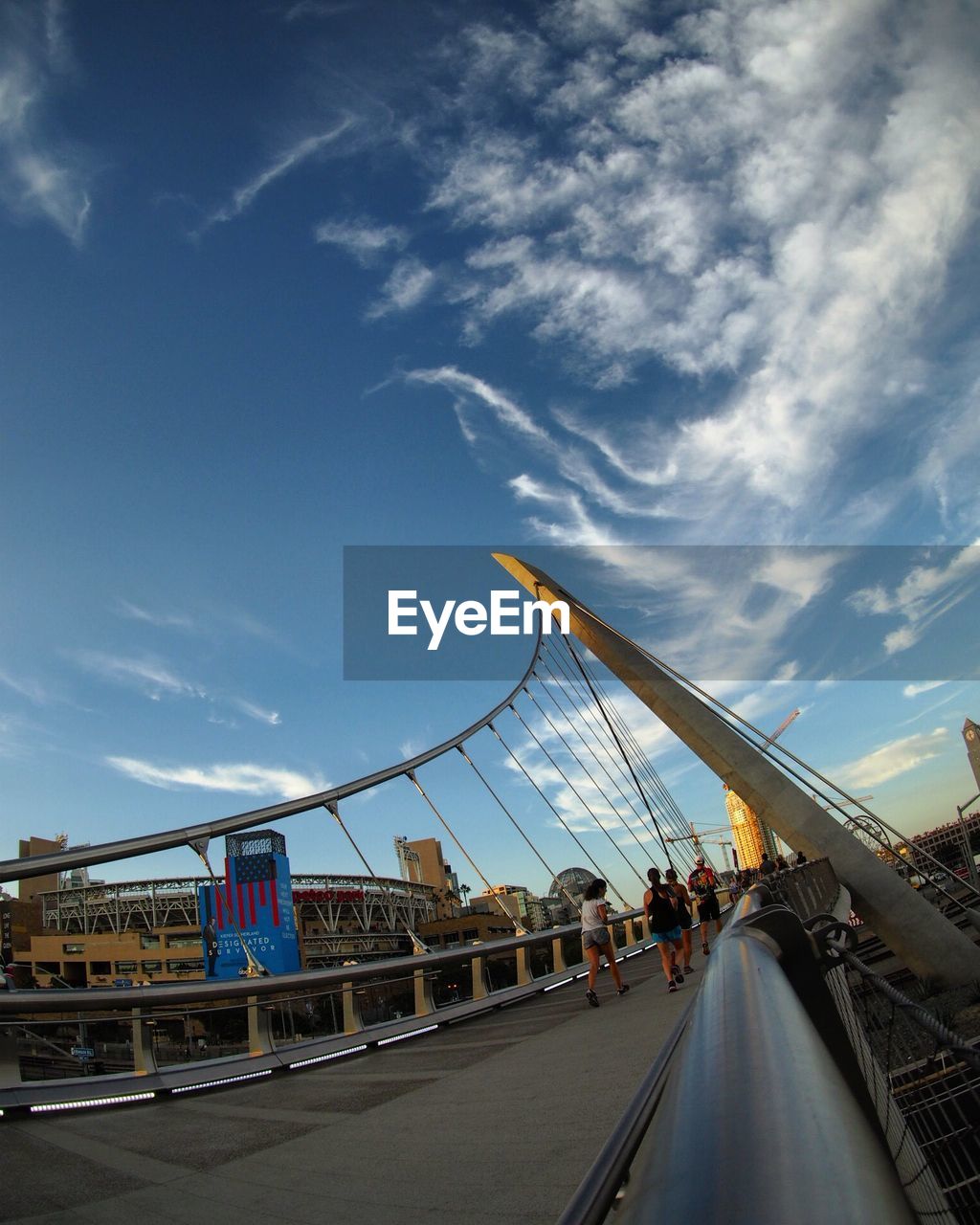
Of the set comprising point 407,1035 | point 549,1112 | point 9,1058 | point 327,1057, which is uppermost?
point 9,1058

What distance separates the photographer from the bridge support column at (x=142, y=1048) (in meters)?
5.11

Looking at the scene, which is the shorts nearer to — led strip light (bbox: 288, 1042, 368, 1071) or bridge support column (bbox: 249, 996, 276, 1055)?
led strip light (bbox: 288, 1042, 368, 1071)

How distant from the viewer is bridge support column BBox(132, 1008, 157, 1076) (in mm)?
5113

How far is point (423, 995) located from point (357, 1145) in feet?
16.0

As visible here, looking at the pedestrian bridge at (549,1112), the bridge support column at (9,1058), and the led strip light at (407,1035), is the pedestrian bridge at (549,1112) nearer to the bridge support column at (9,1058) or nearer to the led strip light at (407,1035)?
the led strip light at (407,1035)

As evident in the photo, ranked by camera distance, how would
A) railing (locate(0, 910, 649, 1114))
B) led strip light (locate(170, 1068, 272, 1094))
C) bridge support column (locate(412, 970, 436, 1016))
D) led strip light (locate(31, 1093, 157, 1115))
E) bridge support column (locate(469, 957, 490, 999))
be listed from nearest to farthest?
led strip light (locate(31, 1093, 157, 1115))
railing (locate(0, 910, 649, 1114))
led strip light (locate(170, 1068, 272, 1094))
bridge support column (locate(412, 970, 436, 1016))
bridge support column (locate(469, 957, 490, 999))

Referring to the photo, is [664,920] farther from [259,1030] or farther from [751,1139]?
[751,1139]

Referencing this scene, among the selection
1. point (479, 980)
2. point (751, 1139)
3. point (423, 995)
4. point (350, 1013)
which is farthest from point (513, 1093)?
point (479, 980)

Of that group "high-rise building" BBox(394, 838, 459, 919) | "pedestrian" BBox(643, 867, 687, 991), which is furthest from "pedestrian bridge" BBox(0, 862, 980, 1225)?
"high-rise building" BBox(394, 838, 459, 919)

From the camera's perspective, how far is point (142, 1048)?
5156 mm

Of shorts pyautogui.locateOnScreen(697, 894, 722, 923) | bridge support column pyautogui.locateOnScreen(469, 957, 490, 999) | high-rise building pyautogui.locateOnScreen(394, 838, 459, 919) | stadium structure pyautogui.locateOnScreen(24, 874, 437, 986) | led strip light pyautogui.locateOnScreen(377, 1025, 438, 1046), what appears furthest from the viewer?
high-rise building pyautogui.locateOnScreen(394, 838, 459, 919)

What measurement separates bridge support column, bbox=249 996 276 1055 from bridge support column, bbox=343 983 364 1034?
0.83 m

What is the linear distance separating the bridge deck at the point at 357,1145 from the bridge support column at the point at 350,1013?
114 cm

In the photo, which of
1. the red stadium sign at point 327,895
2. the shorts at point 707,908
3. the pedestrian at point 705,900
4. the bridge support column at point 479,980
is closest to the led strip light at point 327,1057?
the bridge support column at point 479,980
